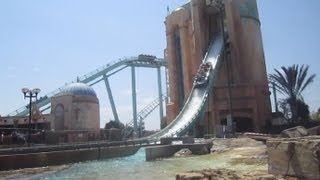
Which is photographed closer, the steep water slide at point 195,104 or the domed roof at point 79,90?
the steep water slide at point 195,104

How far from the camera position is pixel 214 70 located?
4384cm

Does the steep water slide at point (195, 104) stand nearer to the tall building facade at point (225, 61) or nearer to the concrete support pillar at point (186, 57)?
the tall building facade at point (225, 61)

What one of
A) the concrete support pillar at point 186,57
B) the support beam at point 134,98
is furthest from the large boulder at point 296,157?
the support beam at point 134,98

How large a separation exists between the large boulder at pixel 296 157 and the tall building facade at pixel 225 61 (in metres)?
34.2

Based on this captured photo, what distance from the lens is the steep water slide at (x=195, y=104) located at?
36138 millimetres

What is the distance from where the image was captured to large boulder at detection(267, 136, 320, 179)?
524 cm

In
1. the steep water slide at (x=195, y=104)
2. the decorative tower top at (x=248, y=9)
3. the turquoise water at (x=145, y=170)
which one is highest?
the decorative tower top at (x=248, y=9)

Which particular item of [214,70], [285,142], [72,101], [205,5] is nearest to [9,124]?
[72,101]

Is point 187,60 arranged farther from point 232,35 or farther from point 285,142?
point 285,142

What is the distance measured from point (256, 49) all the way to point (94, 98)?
23.5 meters

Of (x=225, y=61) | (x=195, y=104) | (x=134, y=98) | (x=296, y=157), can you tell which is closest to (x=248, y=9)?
(x=225, y=61)

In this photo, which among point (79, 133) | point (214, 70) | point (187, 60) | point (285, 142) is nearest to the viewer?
point (285, 142)

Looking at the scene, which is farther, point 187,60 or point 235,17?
point 187,60

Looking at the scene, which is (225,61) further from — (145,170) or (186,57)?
(145,170)
